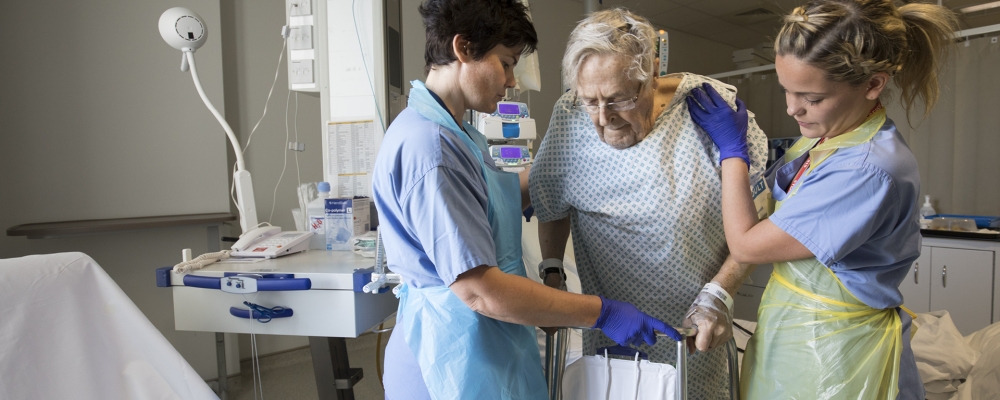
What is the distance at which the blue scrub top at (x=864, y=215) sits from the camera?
95 centimetres

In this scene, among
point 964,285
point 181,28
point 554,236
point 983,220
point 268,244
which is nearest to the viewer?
point 554,236

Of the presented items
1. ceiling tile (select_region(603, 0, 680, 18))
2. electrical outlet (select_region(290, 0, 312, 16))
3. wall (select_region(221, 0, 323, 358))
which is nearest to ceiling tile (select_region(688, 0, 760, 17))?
ceiling tile (select_region(603, 0, 680, 18))

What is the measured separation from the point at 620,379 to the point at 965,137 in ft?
13.2

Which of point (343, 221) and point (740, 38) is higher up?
point (740, 38)

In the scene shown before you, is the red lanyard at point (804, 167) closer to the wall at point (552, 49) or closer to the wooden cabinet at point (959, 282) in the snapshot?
the wall at point (552, 49)

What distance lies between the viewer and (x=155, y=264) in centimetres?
320

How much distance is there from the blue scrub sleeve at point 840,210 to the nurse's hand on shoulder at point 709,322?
0.22 meters

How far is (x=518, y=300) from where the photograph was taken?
0.96 meters

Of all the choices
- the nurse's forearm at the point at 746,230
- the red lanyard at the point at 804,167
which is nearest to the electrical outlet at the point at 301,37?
the nurse's forearm at the point at 746,230

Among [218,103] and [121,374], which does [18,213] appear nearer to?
[218,103]

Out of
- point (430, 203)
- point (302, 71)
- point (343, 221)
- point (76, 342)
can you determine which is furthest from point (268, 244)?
point (430, 203)

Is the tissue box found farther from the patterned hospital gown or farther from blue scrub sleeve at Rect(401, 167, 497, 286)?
blue scrub sleeve at Rect(401, 167, 497, 286)

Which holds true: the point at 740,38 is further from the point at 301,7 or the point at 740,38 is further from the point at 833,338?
the point at 833,338

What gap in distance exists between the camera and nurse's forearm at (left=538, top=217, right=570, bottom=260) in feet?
4.76
